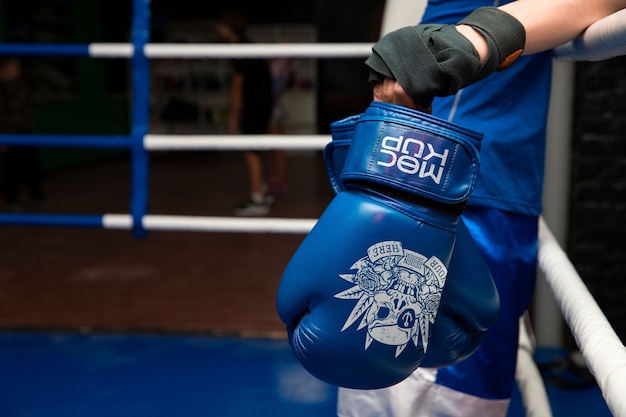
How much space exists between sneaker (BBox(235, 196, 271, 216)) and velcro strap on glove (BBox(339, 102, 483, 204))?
13.2 ft

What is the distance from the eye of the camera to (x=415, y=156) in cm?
64

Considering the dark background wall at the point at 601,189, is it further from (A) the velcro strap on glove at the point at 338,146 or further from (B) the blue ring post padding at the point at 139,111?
(A) the velcro strap on glove at the point at 338,146

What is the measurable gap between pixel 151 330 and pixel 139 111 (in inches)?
31.1

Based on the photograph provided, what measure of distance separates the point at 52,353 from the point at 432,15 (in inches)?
60.0

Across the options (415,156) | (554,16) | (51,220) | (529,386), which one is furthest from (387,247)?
(51,220)

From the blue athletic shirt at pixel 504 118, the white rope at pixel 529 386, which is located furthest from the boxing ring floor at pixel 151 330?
the blue athletic shirt at pixel 504 118

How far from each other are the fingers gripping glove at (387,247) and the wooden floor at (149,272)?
4.92ft

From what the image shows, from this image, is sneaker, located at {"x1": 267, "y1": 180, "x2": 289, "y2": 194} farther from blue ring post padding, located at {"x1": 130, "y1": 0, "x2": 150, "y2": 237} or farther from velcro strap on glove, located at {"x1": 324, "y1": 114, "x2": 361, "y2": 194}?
velcro strap on glove, located at {"x1": 324, "y1": 114, "x2": 361, "y2": 194}

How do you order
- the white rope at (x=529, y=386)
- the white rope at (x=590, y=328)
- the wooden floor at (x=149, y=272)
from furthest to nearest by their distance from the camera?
1. the wooden floor at (x=149, y=272)
2. the white rope at (x=529, y=386)
3. the white rope at (x=590, y=328)

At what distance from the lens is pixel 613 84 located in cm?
180

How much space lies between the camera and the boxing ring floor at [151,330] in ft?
5.46

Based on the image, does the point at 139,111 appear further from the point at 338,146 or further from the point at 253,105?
the point at 253,105

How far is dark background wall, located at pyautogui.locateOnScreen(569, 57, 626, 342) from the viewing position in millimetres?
1816

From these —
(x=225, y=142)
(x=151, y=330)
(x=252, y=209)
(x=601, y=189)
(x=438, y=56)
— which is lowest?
(x=252, y=209)
